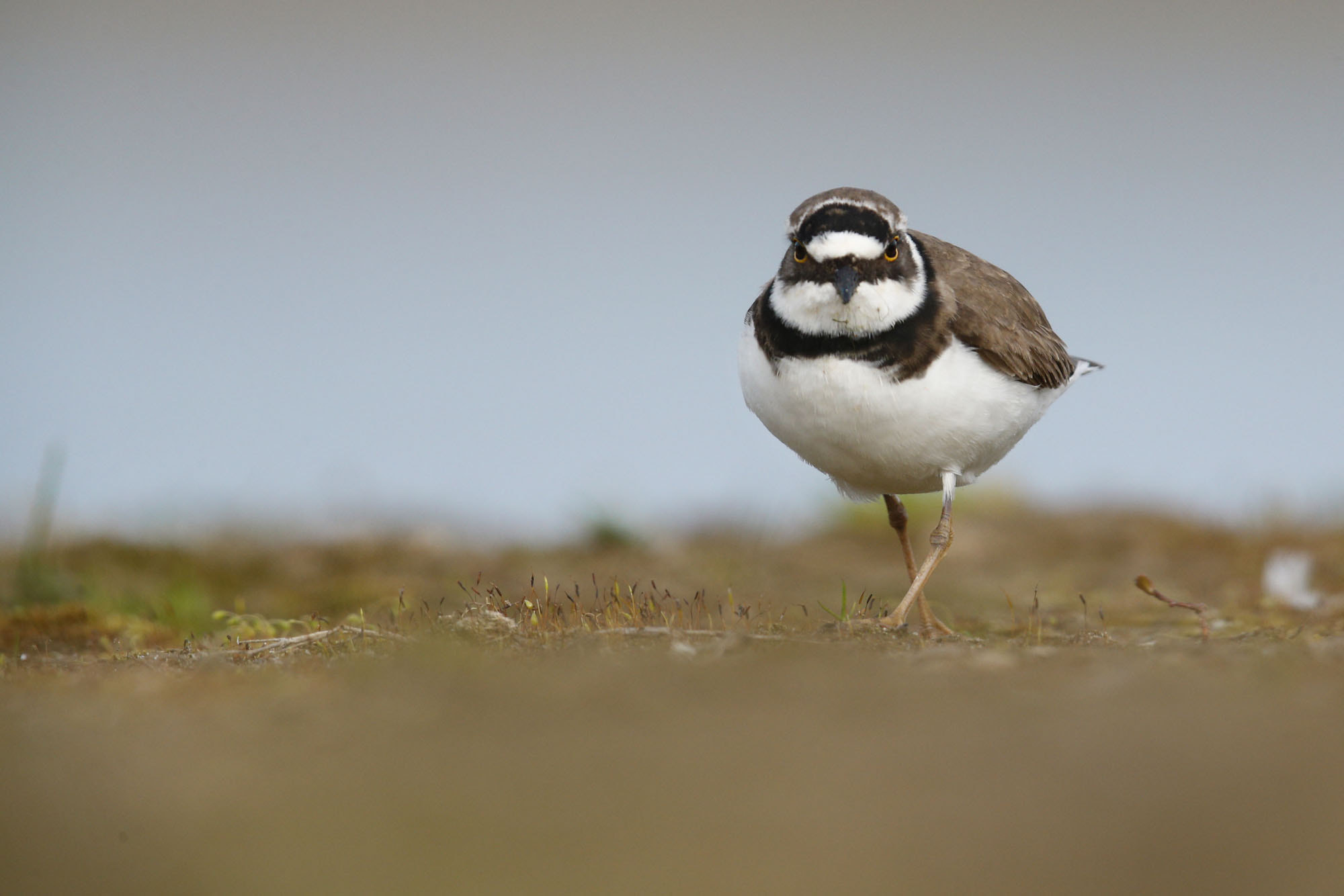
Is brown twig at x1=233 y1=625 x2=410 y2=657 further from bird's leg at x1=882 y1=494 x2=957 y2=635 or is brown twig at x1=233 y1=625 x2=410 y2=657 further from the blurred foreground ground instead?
bird's leg at x1=882 y1=494 x2=957 y2=635

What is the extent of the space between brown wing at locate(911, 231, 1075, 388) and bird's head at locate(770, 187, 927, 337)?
349 millimetres

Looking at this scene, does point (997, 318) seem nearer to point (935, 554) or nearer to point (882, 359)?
point (882, 359)

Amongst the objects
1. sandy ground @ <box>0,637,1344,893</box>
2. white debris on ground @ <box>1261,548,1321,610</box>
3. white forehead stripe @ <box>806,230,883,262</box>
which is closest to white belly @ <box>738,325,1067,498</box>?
white forehead stripe @ <box>806,230,883,262</box>

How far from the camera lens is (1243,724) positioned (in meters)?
3.66

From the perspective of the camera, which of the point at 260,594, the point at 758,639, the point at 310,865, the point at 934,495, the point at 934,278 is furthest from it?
the point at 934,495

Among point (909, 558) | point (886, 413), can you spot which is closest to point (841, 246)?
point (886, 413)

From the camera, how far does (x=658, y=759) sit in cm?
346

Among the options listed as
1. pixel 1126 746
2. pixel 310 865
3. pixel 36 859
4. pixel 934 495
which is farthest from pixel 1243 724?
pixel 934 495

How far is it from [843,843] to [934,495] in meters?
9.41

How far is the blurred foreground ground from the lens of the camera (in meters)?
3.08

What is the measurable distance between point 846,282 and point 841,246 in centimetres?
19

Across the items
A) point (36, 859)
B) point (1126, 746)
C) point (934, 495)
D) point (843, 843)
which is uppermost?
point (934, 495)

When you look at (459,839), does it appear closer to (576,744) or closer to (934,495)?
(576,744)

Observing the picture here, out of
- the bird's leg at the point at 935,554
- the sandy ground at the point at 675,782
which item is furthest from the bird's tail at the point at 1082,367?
the sandy ground at the point at 675,782
